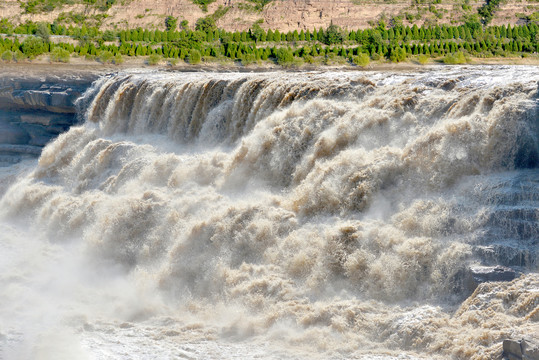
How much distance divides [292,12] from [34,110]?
2268 cm

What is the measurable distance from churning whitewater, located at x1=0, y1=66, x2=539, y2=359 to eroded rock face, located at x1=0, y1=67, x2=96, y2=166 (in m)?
4.94

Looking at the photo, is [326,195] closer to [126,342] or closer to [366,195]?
[366,195]

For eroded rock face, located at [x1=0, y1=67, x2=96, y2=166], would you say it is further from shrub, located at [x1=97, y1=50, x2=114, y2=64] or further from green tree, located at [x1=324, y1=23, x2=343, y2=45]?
green tree, located at [x1=324, y1=23, x2=343, y2=45]

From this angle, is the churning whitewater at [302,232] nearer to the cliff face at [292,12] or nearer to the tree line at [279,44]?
the tree line at [279,44]

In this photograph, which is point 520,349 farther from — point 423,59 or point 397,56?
point 397,56

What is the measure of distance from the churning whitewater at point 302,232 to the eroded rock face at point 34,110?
16.2 feet

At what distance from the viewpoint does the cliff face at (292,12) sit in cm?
3753

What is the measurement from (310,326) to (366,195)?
2.68 meters

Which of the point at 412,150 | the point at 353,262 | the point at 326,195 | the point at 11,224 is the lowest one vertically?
the point at 11,224

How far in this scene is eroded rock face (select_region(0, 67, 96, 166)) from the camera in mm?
→ 19016

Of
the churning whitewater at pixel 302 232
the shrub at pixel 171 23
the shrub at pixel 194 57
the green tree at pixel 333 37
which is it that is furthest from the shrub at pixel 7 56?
the green tree at pixel 333 37

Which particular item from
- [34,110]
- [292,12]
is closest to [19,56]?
[34,110]

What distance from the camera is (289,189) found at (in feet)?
38.4

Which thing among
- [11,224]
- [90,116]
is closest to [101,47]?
[90,116]
